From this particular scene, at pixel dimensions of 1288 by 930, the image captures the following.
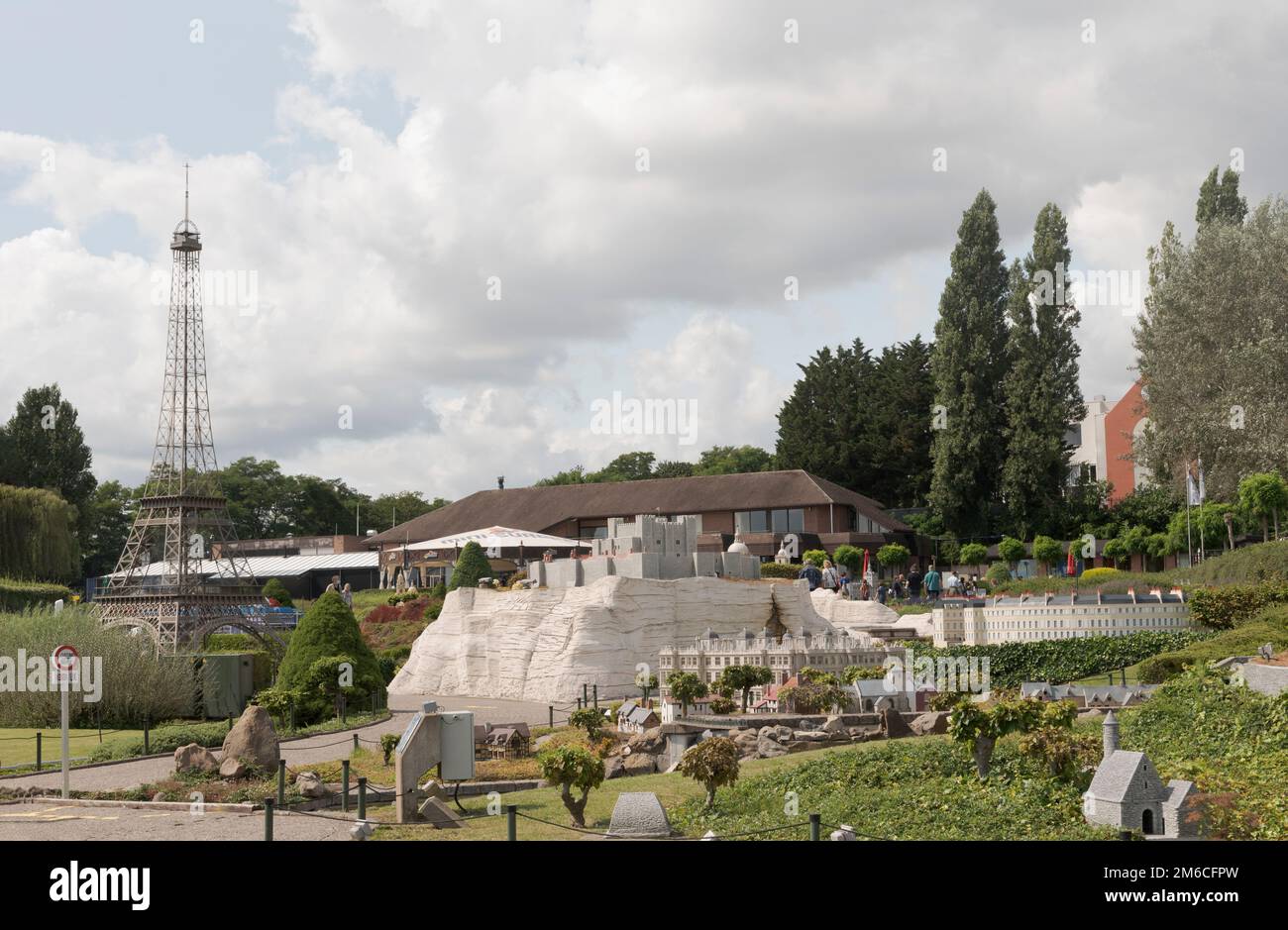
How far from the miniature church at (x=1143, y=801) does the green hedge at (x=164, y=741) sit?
57.0 ft

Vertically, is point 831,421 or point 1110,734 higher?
point 831,421

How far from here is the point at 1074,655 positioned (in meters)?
34.5

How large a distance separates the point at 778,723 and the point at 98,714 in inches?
668

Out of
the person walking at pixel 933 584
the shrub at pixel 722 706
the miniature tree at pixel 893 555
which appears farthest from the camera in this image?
the miniature tree at pixel 893 555

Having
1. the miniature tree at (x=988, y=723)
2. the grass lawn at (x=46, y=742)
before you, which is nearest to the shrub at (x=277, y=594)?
the grass lawn at (x=46, y=742)

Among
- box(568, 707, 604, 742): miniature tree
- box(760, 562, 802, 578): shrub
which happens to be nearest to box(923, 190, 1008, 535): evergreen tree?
box(760, 562, 802, 578): shrub

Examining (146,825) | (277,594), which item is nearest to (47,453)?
(277,594)

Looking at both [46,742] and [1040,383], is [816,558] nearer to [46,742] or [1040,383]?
[1040,383]

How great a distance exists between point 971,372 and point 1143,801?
156ft

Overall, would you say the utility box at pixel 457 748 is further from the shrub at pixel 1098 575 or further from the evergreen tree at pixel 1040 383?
the evergreen tree at pixel 1040 383

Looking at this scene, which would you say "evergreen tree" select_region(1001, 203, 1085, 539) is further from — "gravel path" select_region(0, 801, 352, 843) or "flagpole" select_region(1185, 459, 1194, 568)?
"gravel path" select_region(0, 801, 352, 843)

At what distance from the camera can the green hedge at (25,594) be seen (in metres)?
53.1

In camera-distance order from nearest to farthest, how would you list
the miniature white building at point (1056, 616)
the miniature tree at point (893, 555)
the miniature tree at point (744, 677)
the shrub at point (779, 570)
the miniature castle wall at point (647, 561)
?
the miniature tree at point (744, 677) → the miniature white building at point (1056, 616) → the miniature castle wall at point (647, 561) → the shrub at point (779, 570) → the miniature tree at point (893, 555)
